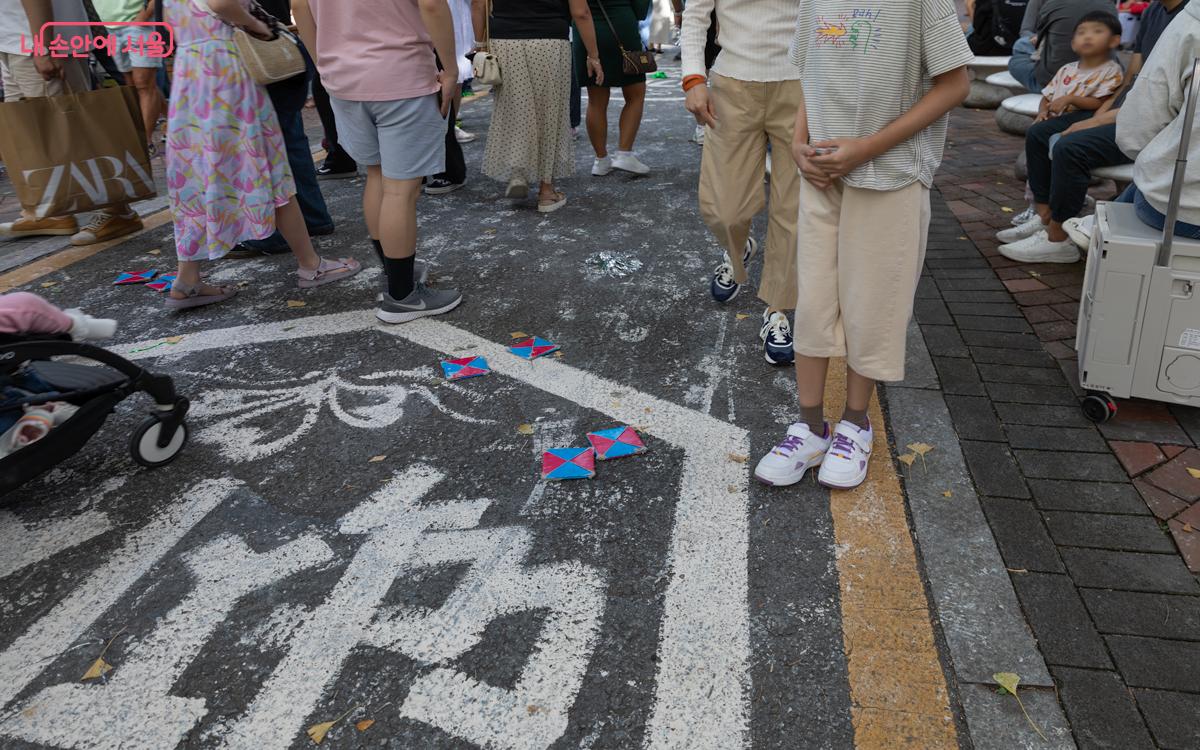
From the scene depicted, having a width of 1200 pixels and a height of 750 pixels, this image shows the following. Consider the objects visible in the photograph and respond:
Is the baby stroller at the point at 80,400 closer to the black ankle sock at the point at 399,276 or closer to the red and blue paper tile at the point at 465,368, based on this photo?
the red and blue paper tile at the point at 465,368

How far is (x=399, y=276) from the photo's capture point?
160 inches

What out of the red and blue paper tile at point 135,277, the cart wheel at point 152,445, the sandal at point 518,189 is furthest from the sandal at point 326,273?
the cart wheel at point 152,445

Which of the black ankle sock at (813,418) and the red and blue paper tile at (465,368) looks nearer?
the black ankle sock at (813,418)

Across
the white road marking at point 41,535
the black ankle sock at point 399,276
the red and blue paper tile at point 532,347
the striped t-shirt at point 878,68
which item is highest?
the striped t-shirt at point 878,68

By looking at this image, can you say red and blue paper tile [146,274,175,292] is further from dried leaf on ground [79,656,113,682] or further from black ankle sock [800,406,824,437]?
black ankle sock [800,406,824,437]

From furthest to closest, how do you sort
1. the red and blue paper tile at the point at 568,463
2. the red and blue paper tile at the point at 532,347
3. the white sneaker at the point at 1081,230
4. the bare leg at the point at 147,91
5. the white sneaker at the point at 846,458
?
1. the bare leg at the point at 147,91
2. the red and blue paper tile at the point at 532,347
3. the white sneaker at the point at 1081,230
4. the red and blue paper tile at the point at 568,463
5. the white sneaker at the point at 846,458

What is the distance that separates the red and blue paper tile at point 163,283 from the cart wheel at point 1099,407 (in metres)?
4.47

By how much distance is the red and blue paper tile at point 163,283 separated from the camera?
15.1 ft

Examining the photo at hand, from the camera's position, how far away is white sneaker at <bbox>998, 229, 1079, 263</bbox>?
14.6 feet

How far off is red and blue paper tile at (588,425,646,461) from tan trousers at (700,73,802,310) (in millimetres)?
926

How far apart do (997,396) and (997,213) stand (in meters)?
2.75

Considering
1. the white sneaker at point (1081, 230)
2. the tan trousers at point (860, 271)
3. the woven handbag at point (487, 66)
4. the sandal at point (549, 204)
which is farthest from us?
the sandal at point (549, 204)

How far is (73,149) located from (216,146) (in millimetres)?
1337

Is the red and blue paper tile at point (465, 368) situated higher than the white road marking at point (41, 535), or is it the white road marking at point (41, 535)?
the red and blue paper tile at point (465, 368)
